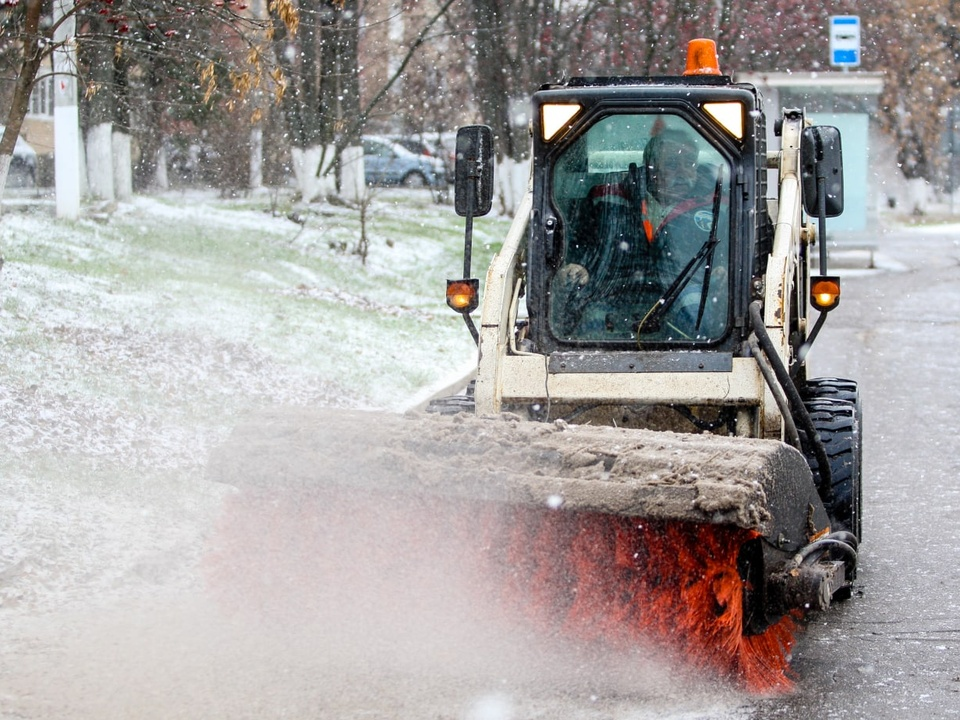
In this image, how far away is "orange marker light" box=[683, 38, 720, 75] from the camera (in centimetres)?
728

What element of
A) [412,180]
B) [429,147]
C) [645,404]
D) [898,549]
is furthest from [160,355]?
[429,147]

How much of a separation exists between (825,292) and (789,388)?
2.50 feet

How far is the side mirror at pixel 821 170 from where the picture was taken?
257 inches

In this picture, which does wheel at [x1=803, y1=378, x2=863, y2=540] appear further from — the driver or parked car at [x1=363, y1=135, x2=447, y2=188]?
parked car at [x1=363, y1=135, x2=447, y2=188]

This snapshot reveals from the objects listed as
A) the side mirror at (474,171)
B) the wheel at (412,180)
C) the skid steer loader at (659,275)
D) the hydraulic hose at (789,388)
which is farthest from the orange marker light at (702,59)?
the wheel at (412,180)

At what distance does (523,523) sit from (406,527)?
0.44 meters

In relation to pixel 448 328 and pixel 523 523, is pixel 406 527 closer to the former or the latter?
pixel 523 523

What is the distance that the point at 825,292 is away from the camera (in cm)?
661

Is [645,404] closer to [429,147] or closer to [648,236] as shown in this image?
[648,236]

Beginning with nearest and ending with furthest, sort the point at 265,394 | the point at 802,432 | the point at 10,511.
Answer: the point at 802,432 < the point at 10,511 < the point at 265,394

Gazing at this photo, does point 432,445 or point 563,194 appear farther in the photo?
point 563,194

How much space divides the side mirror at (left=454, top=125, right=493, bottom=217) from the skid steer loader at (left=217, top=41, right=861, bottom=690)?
1 centimetres

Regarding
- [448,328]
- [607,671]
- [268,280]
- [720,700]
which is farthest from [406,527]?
[268,280]

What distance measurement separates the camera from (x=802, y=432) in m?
6.34
